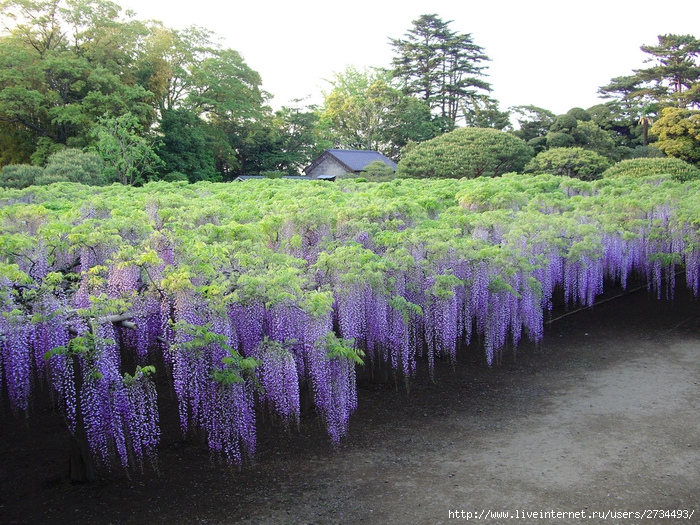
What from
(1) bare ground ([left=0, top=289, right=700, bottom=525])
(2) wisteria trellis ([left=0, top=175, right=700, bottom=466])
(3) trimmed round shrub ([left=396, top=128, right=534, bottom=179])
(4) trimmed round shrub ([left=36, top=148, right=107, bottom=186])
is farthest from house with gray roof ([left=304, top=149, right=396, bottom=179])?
(1) bare ground ([left=0, top=289, right=700, bottom=525])

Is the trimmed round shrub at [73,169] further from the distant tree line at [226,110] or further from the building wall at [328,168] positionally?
the building wall at [328,168]

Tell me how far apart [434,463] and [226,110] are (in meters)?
33.9

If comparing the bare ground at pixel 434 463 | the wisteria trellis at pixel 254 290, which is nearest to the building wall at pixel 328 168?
the wisteria trellis at pixel 254 290

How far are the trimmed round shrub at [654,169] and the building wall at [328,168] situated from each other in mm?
17037

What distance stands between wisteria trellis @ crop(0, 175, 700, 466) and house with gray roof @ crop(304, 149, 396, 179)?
79.8 feet

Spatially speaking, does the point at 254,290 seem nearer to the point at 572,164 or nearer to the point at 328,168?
the point at 572,164

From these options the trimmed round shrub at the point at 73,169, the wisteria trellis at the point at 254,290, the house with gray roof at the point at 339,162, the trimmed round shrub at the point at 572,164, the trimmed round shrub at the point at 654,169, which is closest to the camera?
the wisteria trellis at the point at 254,290

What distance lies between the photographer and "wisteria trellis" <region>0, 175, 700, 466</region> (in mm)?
5523

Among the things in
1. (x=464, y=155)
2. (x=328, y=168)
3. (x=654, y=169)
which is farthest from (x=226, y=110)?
(x=654, y=169)

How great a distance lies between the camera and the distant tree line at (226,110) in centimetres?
2595

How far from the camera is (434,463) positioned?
21.1ft

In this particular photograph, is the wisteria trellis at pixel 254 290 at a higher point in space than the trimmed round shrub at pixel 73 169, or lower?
lower

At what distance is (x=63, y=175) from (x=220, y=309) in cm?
1521

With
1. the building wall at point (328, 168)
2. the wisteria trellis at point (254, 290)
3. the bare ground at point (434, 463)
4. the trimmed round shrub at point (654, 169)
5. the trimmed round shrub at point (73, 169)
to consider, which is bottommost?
the bare ground at point (434, 463)
